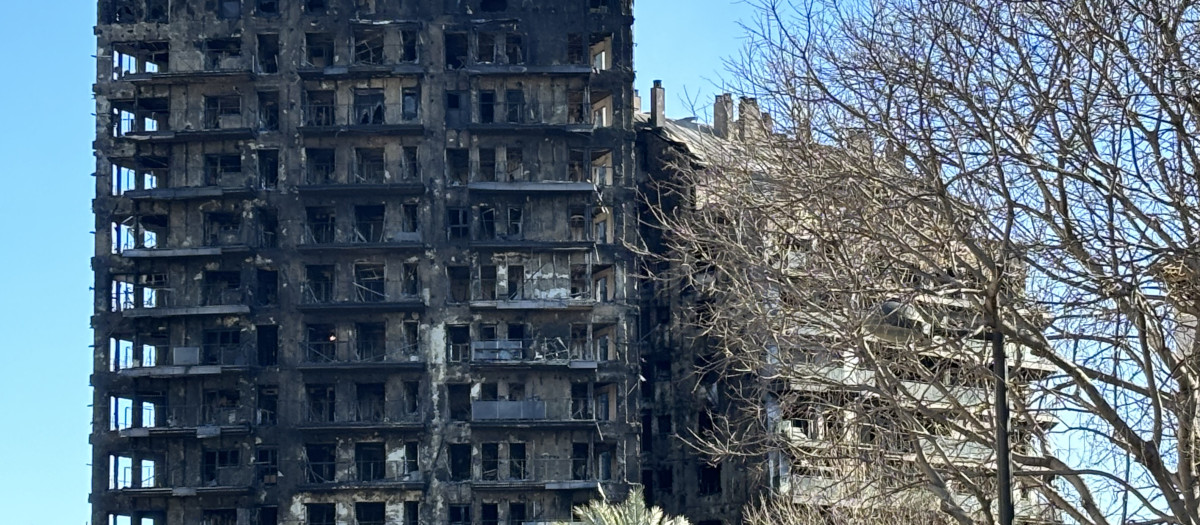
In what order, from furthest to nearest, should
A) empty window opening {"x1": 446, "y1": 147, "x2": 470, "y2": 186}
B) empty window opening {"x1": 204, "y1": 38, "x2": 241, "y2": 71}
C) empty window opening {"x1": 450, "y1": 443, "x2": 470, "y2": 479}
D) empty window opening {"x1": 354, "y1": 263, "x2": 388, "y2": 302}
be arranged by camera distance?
1. empty window opening {"x1": 204, "y1": 38, "x2": 241, "y2": 71}
2. empty window opening {"x1": 446, "y1": 147, "x2": 470, "y2": 186}
3. empty window opening {"x1": 354, "y1": 263, "x2": 388, "y2": 302}
4. empty window opening {"x1": 450, "y1": 443, "x2": 470, "y2": 479}

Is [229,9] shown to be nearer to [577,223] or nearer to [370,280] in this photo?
[370,280]

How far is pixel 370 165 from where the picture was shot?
286ft

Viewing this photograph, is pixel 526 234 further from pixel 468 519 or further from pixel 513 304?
pixel 468 519

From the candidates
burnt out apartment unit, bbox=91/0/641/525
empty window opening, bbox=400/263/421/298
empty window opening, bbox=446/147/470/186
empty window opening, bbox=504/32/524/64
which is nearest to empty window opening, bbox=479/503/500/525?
burnt out apartment unit, bbox=91/0/641/525

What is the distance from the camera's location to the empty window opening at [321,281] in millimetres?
85750

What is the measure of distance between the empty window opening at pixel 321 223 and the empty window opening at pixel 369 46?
597 centimetres

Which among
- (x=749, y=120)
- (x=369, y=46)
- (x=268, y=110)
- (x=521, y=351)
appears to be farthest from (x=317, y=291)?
(x=749, y=120)

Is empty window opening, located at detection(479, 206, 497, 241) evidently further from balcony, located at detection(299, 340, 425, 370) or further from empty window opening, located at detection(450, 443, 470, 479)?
empty window opening, located at detection(450, 443, 470, 479)

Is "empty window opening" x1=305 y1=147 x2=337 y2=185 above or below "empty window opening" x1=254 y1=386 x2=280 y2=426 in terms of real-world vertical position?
above

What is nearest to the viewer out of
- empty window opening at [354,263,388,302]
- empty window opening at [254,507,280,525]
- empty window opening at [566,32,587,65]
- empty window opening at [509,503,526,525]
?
empty window opening at [509,503,526,525]

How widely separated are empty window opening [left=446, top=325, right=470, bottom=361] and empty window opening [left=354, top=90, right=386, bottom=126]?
28.5 feet

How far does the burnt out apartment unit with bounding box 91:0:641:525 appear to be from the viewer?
83.6m

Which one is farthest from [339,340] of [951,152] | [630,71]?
[951,152]

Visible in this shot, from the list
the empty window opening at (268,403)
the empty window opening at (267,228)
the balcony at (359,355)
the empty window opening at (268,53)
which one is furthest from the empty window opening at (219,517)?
the empty window opening at (268,53)
